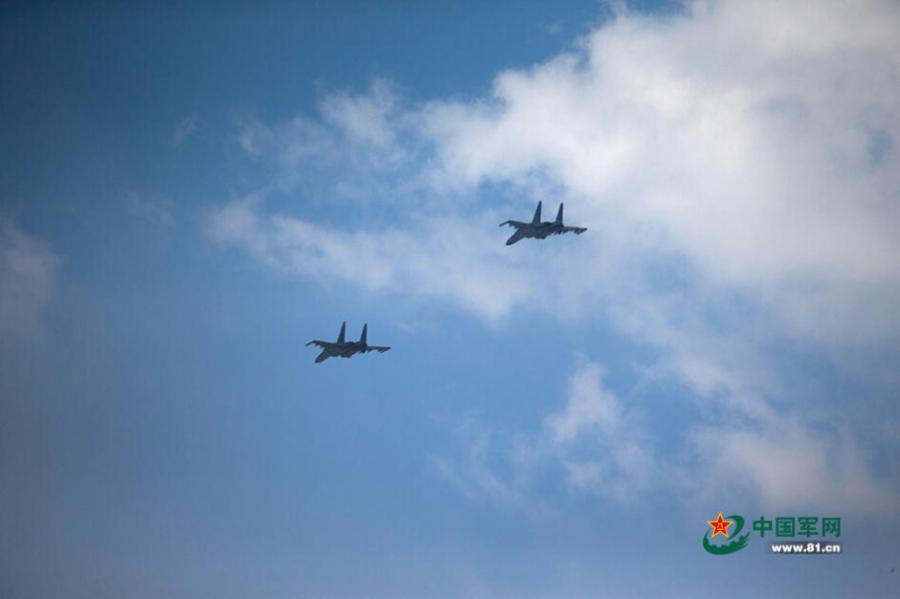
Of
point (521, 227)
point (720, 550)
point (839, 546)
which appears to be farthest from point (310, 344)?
point (839, 546)

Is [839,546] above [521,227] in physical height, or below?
below

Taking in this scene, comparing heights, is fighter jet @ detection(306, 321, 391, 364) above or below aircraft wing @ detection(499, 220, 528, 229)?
below

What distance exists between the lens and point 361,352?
485ft

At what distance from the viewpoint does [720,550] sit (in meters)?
134

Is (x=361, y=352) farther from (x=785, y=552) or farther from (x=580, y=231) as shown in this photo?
(x=785, y=552)

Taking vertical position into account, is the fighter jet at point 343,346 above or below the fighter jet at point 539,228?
below

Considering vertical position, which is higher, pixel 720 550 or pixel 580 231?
pixel 580 231

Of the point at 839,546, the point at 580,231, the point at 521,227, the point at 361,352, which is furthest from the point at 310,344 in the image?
the point at 839,546

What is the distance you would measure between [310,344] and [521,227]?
1638 inches

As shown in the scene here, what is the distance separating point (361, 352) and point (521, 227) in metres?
35.3

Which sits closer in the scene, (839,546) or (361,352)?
(839,546)

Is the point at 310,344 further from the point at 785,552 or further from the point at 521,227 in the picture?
the point at 785,552

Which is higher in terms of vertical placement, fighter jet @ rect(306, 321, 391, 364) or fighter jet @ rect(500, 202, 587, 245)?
fighter jet @ rect(500, 202, 587, 245)

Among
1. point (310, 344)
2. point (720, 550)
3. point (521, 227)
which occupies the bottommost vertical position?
point (720, 550)
